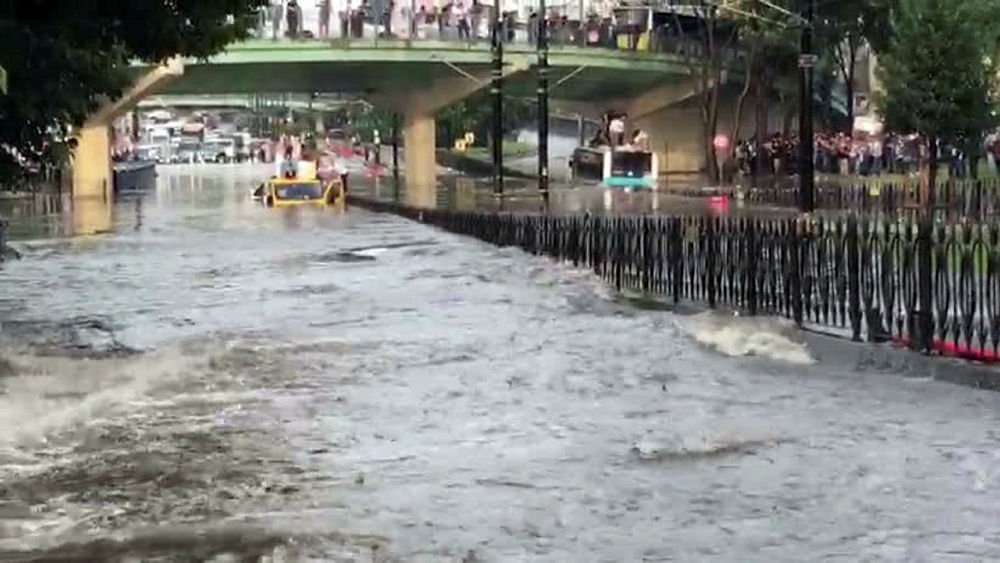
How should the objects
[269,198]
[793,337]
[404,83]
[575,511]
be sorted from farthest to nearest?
[404,83] → [269,198] → [793,337] → [575,511]

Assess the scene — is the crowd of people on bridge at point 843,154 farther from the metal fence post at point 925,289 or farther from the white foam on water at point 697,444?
the white foam on water at point 697,444

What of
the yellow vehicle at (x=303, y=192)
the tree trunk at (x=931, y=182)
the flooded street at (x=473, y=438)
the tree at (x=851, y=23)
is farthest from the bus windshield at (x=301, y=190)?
the flooded street at (x=473, y=438)

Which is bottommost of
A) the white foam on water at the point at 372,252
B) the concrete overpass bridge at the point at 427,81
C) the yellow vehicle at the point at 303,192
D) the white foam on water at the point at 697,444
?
the white foam on water at the point at 697,444

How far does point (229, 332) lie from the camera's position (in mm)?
18453

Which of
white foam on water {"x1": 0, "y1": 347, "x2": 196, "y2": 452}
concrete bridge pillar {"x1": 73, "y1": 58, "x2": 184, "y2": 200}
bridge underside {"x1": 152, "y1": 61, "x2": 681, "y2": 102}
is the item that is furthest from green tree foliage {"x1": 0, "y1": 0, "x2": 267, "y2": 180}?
concrete bridge pillar {"x1": 73, "y1": 58, "x2": 184, "y2": 200}

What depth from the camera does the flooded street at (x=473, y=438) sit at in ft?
27.8

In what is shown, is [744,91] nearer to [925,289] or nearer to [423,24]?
[423,24]

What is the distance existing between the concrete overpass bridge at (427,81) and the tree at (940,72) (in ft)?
77.2

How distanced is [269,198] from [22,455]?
169ft

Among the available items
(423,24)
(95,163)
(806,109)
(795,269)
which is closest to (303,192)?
(423,24)

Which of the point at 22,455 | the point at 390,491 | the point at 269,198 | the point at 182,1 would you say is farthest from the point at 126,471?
the point at 269,198

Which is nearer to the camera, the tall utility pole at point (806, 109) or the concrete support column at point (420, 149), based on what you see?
the tall utility pole at point (806, 109)

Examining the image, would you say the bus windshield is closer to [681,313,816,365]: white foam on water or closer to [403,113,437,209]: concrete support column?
[403,113,437,209]: concrete support column

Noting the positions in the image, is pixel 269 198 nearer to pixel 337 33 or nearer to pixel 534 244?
pixel 337 33
